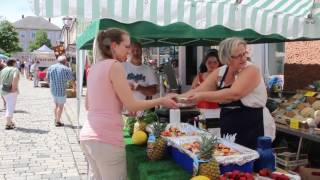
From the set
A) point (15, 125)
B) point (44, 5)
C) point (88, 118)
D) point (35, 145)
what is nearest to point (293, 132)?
point (88, 118)

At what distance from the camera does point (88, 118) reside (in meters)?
2.87

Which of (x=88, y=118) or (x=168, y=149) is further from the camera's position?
(x=168, y=149)

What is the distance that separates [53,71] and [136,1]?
22.2ft

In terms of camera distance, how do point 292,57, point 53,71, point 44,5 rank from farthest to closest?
point 53,71, point 292,57, point 44,5

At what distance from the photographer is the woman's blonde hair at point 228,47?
10.2 ft

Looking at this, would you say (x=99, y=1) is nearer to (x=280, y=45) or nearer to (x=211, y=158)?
(x=211, y=158)

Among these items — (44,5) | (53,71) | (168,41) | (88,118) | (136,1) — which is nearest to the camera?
(88,118)

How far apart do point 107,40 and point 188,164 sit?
3.44 ft

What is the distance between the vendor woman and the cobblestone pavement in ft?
10.0

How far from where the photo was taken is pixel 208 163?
2441 mm

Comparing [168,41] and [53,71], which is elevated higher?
[168,41]

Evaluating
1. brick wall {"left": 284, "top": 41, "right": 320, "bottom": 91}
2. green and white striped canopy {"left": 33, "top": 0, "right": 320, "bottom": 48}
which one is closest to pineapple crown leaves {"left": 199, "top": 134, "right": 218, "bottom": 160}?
green and white striped canopy {"left": 33, "top": 0, "right": 320, "bottom": 48}

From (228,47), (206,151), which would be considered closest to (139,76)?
(228,47)

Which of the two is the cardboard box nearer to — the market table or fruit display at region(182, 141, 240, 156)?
the market table
